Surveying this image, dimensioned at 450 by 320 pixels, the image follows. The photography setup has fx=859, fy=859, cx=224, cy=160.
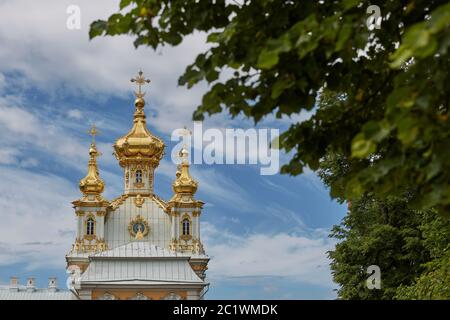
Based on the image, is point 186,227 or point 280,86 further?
point 186,227

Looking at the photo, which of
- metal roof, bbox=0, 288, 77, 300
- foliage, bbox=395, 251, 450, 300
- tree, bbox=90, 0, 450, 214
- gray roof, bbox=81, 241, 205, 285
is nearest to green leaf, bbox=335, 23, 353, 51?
tree, bbox=90, 0, 450, 214

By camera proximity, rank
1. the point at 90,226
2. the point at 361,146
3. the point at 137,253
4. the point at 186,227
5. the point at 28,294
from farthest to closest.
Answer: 1. the point at 186,227
2. the point at 90,226
3. the point at 28,294
4. the point at 137,253
5. the point at 361,146

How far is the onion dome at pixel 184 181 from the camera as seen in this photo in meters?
63.1

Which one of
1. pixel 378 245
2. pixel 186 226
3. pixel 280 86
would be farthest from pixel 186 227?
pixel 280 86

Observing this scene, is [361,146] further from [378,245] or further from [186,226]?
[186,226]

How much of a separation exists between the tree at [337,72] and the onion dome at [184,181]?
55.3 metres

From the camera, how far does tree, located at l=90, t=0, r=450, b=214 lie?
5508mm

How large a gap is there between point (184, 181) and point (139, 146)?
5374 millimetres

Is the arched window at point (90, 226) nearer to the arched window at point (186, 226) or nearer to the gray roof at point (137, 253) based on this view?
the arched window at point (186, 226)

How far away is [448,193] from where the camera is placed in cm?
586

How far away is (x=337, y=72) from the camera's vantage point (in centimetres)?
691
